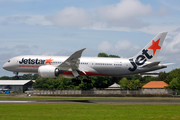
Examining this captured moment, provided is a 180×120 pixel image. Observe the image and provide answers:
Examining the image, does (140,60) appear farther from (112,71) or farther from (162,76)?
(162,76)

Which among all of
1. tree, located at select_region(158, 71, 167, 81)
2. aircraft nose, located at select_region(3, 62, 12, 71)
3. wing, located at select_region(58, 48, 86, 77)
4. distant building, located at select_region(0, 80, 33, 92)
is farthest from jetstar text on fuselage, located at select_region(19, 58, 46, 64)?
tree, located at select_region(158, 71, 167, 81)

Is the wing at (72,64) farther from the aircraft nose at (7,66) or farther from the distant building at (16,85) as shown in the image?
the distant building at (16,85)

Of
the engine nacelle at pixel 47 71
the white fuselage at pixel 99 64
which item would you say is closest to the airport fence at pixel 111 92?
the white fuselage at pixel 99 64

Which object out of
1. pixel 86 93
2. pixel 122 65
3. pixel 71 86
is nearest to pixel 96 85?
pixel 71 86

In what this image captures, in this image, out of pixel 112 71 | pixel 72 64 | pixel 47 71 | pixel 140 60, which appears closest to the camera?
pixel 47 71

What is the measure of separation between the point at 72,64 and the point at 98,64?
584cm

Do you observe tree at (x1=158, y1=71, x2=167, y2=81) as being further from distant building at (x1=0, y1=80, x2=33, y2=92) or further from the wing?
the wing

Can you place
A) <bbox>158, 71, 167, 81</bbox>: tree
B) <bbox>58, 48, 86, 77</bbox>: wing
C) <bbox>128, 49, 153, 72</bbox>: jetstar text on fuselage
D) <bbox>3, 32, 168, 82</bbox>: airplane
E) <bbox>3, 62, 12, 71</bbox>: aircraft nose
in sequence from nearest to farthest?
<bbox>58, 48, 86, 77</bbox>: wing
<bbox>3, 32, 168, 82</bbox>: airplane
<bbox>128, 49, 153, 72</bbox>: jetstar text on fuselage
<bbox>3, 62, 12, 71</bbox>: aircraft nose
<bbox>158, 71, 167, 81</bbox>: tree

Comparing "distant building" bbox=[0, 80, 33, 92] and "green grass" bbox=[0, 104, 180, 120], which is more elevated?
"distant building" bbox=[0, 80, 33, 92]

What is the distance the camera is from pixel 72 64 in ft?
163

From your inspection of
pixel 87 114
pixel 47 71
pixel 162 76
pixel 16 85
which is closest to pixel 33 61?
pixel 47 71

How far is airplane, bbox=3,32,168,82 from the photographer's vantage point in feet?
169

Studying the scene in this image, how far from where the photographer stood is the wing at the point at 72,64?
47875mm

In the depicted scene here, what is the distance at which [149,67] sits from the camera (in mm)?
52094
